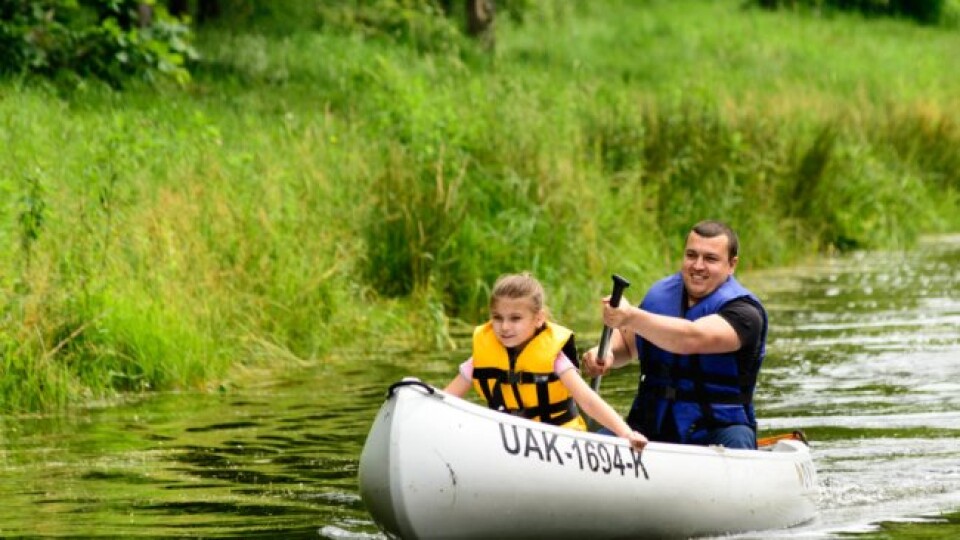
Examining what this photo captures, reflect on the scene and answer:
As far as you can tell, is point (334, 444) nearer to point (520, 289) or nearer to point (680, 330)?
point (680, 330)

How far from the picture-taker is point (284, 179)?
43.3ft

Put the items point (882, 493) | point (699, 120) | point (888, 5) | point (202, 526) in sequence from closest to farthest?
1. point (202, 526)
2. point (882, 493)
3. point (699, 120)
4. point (888, 5)

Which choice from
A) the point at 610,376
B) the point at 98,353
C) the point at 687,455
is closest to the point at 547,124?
the point at 610,376

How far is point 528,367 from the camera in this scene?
7188mm

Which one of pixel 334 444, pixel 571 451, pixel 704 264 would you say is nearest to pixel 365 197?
pixel 334 444

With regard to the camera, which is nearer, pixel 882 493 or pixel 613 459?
pixel 613 459

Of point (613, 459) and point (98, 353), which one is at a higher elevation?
point (613, 459)

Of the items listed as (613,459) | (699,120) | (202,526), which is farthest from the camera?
(699,120)

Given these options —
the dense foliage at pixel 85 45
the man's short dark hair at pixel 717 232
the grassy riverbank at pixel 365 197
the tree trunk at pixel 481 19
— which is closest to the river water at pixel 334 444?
the grassy riverbank at pixel 365 197

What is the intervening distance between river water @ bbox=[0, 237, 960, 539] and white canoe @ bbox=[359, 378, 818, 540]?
0.53 metres

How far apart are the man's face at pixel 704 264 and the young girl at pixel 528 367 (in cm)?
68

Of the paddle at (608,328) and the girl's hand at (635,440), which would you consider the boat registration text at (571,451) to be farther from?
the paddle at (608,328)

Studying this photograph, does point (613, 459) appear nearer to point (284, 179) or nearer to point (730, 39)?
point (284, 179)

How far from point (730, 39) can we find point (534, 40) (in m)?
3.91
